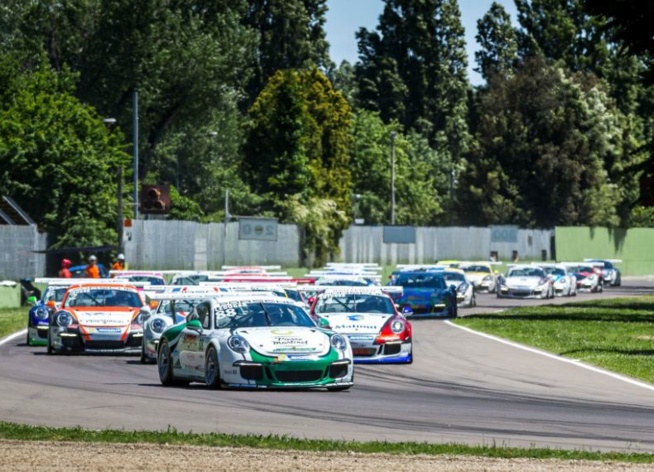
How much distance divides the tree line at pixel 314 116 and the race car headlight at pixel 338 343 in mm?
25333

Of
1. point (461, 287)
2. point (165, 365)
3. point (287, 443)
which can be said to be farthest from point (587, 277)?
point (287, 443)

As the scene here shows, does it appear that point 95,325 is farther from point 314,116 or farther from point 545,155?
point 545,155

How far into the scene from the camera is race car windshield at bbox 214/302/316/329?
22.4 metres

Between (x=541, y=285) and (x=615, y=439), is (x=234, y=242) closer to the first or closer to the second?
(x=541, y=285)

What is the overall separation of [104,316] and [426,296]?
1656 centimetres

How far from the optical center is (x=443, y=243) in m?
87.0

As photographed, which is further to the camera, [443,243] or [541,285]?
[443,243]

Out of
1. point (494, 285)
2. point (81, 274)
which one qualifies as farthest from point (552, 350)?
point (494, 285)

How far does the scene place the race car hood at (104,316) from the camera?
30.1 meters

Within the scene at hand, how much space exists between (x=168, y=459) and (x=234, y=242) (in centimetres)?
5392

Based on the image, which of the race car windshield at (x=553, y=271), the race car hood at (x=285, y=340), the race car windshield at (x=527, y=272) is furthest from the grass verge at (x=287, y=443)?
the race car windshield at (x=553, y=271)

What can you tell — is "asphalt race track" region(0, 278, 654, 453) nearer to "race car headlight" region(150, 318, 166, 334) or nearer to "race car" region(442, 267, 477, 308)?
"race car headlight" region(150, 318, 166, 334)

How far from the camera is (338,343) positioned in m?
22.0

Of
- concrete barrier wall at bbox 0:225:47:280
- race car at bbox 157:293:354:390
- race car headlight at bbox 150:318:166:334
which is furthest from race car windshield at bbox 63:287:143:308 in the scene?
concrete barrier wall at bbox 0:225:47:280
